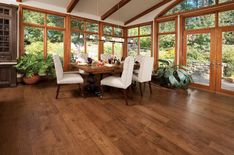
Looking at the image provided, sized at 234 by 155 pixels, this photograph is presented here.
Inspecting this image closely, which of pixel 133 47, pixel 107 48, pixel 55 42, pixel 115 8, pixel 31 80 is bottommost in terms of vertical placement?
pixel 31 80

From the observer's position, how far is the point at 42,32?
5.34 m

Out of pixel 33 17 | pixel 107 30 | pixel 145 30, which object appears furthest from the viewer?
pixel 107 30

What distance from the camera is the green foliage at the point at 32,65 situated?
4468mm

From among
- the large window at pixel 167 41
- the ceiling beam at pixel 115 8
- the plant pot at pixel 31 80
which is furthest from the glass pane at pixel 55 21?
the large window at pixel 167 41

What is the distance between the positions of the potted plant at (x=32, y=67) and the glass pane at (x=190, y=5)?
497 cm

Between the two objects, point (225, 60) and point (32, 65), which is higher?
point (225, 60)

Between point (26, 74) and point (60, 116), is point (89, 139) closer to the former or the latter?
point (60, 116)

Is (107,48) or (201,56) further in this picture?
(107,48)

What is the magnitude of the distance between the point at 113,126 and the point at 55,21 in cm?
495

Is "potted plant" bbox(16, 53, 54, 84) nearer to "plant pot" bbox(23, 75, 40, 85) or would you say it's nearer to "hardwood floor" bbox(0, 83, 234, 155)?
"plant pot" bbox(23, 75, 40, 85)

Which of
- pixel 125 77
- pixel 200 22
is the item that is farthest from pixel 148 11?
pixel 125 77

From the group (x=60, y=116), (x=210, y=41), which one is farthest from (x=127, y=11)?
(x=60, y=116)

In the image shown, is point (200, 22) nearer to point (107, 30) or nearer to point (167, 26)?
point (167, 26)

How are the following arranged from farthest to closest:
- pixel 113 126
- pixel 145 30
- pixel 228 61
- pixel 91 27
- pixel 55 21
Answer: pixel 145 30
pixel 91 27
pixel 55 21
pixel 228 61
pixel 113 126
